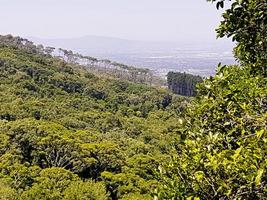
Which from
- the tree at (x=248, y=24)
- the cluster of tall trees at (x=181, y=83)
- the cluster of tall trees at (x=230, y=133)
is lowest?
the cluster of tall trees at (x=181, y=83)

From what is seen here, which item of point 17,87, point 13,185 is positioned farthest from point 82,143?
point 17,87

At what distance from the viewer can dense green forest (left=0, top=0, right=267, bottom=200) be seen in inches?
158

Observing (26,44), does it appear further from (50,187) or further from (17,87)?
(50,187)

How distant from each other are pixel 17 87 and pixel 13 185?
151 feet

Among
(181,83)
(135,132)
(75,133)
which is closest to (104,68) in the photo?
(181,83)

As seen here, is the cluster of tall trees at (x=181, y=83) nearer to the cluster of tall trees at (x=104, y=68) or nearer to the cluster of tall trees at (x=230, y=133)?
the cluster of tall trees at (x=104, y=68)

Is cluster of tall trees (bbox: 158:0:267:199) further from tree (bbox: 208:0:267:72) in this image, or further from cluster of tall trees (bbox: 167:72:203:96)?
cluster of tall trees (bbox: 167:72:203:96)

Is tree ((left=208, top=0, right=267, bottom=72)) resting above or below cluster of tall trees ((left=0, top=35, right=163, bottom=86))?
above

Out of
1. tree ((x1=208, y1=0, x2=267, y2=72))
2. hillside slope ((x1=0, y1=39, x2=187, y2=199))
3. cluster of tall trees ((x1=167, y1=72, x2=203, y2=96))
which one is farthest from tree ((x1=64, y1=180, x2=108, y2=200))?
cluster of tall trees ((x1=167, y1=72, x2=203, y2=96))

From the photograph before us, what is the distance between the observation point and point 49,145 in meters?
41.2

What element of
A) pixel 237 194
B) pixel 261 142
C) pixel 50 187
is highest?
pixel 261 142

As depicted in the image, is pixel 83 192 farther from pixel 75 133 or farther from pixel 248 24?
pixel 248 24

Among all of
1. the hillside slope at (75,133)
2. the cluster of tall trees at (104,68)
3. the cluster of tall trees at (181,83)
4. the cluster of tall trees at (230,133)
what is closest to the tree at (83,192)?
the hillside slope at (75,133)

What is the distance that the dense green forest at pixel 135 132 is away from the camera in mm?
4012
